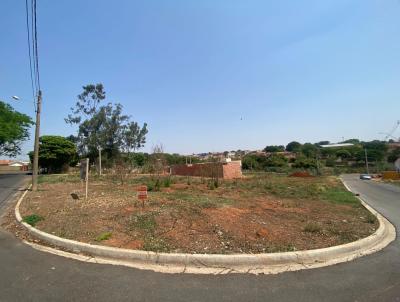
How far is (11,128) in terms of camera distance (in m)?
43.4

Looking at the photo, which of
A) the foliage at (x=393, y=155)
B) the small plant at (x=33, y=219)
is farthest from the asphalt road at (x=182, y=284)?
the foliage at (x=393, y=155)

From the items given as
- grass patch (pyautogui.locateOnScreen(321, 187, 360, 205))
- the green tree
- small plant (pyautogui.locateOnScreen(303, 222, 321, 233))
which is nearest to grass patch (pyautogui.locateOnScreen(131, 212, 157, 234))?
small plant (pyautogui.locateOnScreen(303, 222, 321, 233))

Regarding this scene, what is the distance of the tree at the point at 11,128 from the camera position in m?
42.8

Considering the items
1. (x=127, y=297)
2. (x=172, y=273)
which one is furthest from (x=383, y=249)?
(x=127, y=297)

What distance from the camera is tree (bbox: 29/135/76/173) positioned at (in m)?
47.6

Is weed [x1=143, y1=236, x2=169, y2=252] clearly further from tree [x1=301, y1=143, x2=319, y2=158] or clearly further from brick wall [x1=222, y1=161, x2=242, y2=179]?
tree [x1=301, y1=143, x2=319, y2=158]

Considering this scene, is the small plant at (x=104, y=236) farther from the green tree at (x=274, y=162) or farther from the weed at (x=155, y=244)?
the green tree at (x=274, y=162)

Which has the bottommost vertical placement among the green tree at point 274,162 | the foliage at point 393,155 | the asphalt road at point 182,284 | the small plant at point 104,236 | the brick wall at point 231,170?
the asphalt road at point 182,284

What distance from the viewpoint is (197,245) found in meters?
5.92

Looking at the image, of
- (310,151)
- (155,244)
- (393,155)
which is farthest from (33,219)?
(393,155)

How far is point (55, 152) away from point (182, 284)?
160 feet

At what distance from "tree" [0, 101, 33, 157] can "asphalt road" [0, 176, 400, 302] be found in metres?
43.9

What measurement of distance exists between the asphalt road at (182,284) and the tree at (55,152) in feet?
152

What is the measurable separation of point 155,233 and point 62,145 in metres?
47.2
